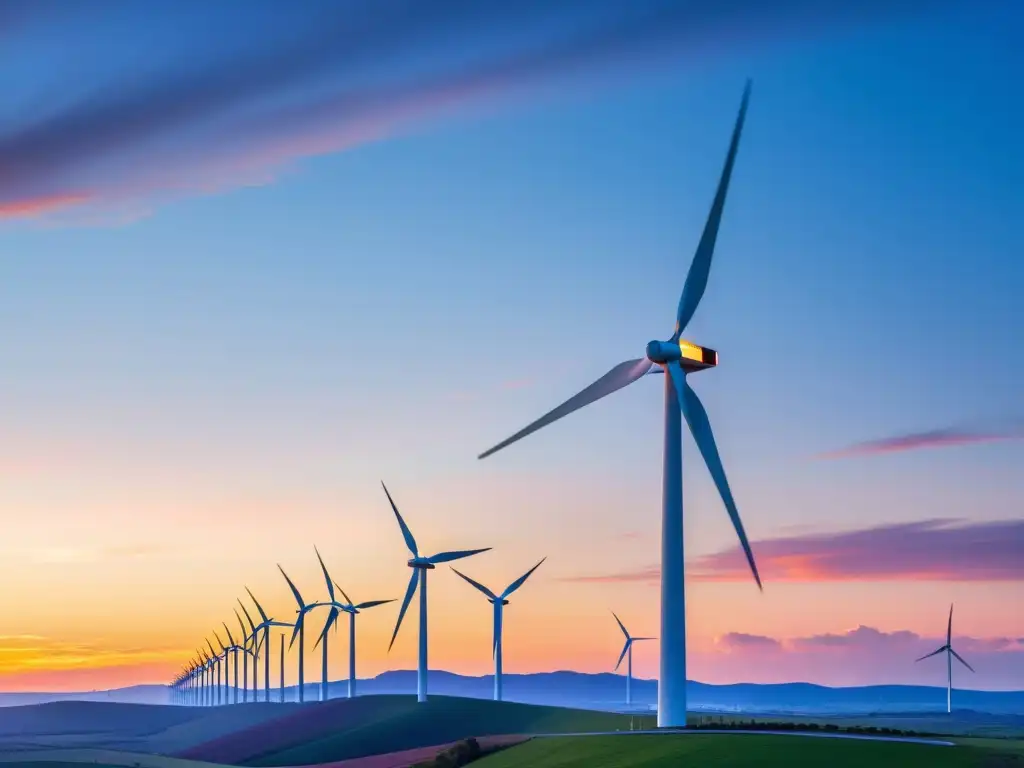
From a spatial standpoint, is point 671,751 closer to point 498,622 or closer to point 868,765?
point 868,765

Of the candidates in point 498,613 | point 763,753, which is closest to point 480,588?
point 498,613

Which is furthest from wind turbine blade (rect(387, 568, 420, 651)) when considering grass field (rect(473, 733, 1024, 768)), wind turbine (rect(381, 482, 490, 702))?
grass field (rect(473, 733, 1024, 768))

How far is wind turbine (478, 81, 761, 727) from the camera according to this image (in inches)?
3246

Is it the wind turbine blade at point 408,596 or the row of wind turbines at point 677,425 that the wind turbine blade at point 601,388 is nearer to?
the row of wind turbines at point 677,425

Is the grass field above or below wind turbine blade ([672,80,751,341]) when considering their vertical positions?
below

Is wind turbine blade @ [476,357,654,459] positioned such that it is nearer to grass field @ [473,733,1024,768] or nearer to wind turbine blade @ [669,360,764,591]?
wind turbine blade @ [669,360,764,591]

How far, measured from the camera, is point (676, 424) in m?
86.0

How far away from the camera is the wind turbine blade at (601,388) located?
289 feet

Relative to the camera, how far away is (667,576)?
82938 millimetres

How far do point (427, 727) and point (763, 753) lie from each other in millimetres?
84432

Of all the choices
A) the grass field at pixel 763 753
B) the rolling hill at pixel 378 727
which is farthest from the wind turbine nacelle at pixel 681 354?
the rolling hill at pixel 378 727

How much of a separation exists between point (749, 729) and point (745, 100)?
40.2 metres

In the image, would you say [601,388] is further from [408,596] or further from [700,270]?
[408,596]

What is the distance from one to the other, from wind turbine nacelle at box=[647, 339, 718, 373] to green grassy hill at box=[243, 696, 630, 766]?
5459 cm
